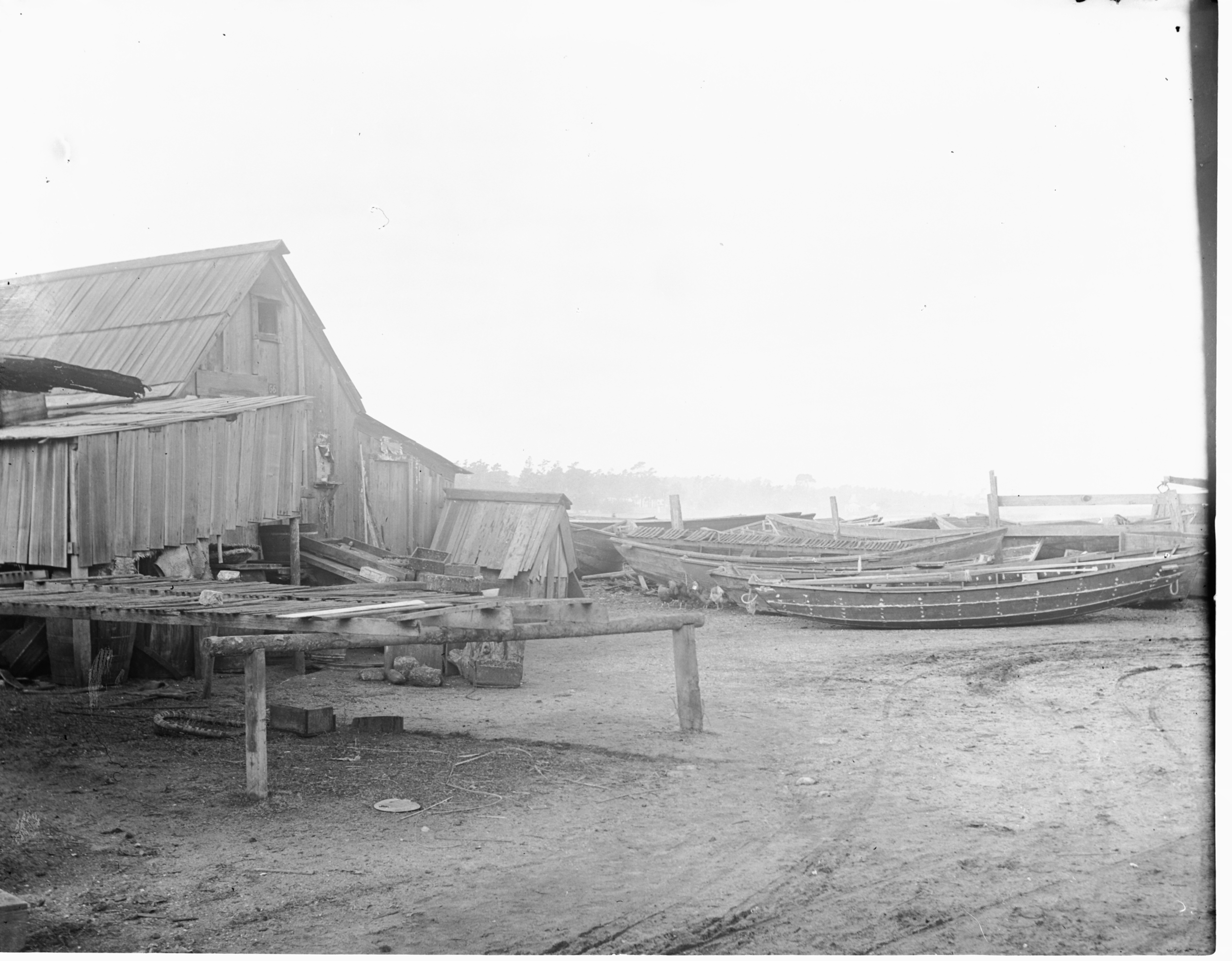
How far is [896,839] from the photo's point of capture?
23.7 feet

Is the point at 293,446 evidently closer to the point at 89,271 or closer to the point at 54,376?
the point at 54,376

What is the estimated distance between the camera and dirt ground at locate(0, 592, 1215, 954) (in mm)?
5742

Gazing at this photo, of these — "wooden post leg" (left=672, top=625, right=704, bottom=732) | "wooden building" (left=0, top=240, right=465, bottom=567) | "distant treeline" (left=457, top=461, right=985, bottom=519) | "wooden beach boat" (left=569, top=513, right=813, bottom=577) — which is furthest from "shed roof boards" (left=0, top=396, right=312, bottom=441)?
"distant treeline" (left=457, top=461, right=985, bottom=519)

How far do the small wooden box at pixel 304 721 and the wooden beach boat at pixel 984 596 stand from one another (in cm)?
1097

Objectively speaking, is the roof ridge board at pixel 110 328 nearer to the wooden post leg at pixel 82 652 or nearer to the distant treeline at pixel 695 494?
the wooden post leg at pixel 82 652

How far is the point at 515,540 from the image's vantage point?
19641 mm

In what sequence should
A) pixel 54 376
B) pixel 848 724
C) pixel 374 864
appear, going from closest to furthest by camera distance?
pixel 374 864, pixel 848 724, pixel 54 376

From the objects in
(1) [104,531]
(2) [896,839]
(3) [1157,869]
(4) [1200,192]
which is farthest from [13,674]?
(4) [1200,192]

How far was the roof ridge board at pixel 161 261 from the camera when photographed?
19.2 meters

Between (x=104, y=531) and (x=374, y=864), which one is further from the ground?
(x=104, y=531)

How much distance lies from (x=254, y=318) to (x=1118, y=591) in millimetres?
16307

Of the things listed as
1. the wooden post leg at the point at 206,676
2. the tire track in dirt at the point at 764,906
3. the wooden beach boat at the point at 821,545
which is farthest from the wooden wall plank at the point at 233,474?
the wooden beach boat at the point at 821,545

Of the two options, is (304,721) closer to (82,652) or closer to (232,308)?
(82,652)

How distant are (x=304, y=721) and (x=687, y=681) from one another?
12.9ft
